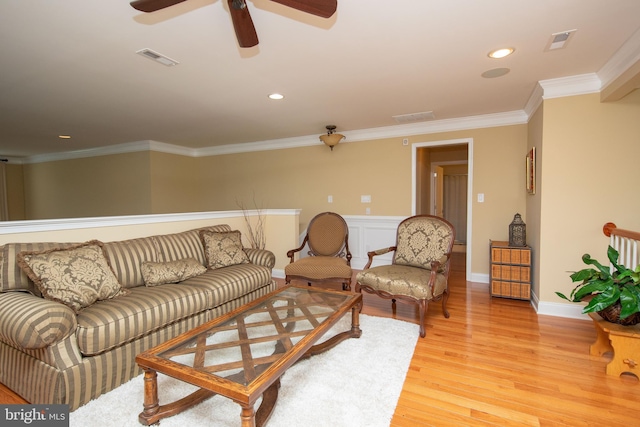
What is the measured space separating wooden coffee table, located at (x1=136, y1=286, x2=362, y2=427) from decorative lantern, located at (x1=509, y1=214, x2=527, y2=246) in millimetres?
2607

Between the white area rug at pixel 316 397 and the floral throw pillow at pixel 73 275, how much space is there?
2.10 feet

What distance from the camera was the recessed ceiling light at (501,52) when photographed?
7.70ft

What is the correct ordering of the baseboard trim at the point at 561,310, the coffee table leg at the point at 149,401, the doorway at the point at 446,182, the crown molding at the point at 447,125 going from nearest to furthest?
the coffee table leg at the point at 149,401 → the crown molding at the point at 447,125 → the baseboard trim at the point at 561,310 → the doorway at the point at 446,182

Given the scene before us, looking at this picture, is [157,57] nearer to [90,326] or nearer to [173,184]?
[90,326]

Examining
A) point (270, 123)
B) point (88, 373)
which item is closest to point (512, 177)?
point (270, 123)

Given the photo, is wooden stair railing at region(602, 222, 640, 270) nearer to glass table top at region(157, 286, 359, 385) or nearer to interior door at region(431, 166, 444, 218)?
glass table top at region(157, 286, 359, 385)

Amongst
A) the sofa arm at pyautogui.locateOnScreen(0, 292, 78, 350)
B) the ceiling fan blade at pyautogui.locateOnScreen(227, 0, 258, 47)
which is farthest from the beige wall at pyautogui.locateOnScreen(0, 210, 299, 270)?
the ceiling fan blade at pyautogui.locateOnScreen(227, 0, 258, 47)

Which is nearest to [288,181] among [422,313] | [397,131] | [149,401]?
[397,131]

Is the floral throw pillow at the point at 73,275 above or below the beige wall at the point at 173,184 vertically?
below

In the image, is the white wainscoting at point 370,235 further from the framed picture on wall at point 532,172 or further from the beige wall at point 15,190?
the beige wall at point 15,190

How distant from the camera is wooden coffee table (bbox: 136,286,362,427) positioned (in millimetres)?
1336

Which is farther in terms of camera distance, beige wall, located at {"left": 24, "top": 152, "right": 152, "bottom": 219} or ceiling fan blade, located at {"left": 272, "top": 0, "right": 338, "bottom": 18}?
beige wall, located at {"left": 24, "top": 152, "right": 152, "bottom": 219}

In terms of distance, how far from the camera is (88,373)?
1748 millimetres

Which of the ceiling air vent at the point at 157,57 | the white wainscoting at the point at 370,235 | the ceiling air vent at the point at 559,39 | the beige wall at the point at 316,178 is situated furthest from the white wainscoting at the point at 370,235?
the ceiling air vent at the point at 157,57
